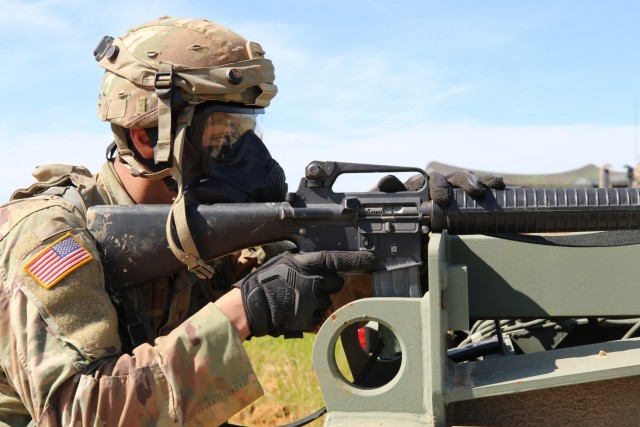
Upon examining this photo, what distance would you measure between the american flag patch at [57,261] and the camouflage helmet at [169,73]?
492 mm

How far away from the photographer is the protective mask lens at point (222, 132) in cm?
284

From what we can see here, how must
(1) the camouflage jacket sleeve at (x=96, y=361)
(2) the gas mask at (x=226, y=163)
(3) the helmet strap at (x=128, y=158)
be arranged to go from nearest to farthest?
(1) the camouflage jacket sleeve at (x=96, y=361)
(2) the gas mask at (x=226, y=163)
(3) the helmet strap at (x=128, y=158)

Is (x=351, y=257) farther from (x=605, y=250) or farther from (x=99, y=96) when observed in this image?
(x=99, y=96)

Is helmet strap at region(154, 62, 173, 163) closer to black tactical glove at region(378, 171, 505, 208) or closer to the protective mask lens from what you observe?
the protective mask lens

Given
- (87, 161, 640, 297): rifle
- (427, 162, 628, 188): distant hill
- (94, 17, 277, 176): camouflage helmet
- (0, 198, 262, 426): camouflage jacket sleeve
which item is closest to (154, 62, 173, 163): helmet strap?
(94, 17, 277, 176): camouflage helmet

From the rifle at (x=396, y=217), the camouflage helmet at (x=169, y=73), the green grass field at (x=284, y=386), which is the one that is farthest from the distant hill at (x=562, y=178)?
the rifle at (x=396, y=217)

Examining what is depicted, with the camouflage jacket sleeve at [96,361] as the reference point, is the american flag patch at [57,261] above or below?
above

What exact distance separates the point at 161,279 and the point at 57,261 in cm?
57

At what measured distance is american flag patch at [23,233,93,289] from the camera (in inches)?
93.7

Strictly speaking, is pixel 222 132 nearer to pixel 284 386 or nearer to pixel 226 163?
pixel 226 163

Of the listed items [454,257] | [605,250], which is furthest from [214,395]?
[605,250]

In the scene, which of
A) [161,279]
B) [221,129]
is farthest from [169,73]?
[161,279]

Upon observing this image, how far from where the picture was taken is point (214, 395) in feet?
7.54

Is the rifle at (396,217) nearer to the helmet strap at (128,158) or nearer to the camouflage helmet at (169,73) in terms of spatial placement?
the helmet strap at (128,158)
